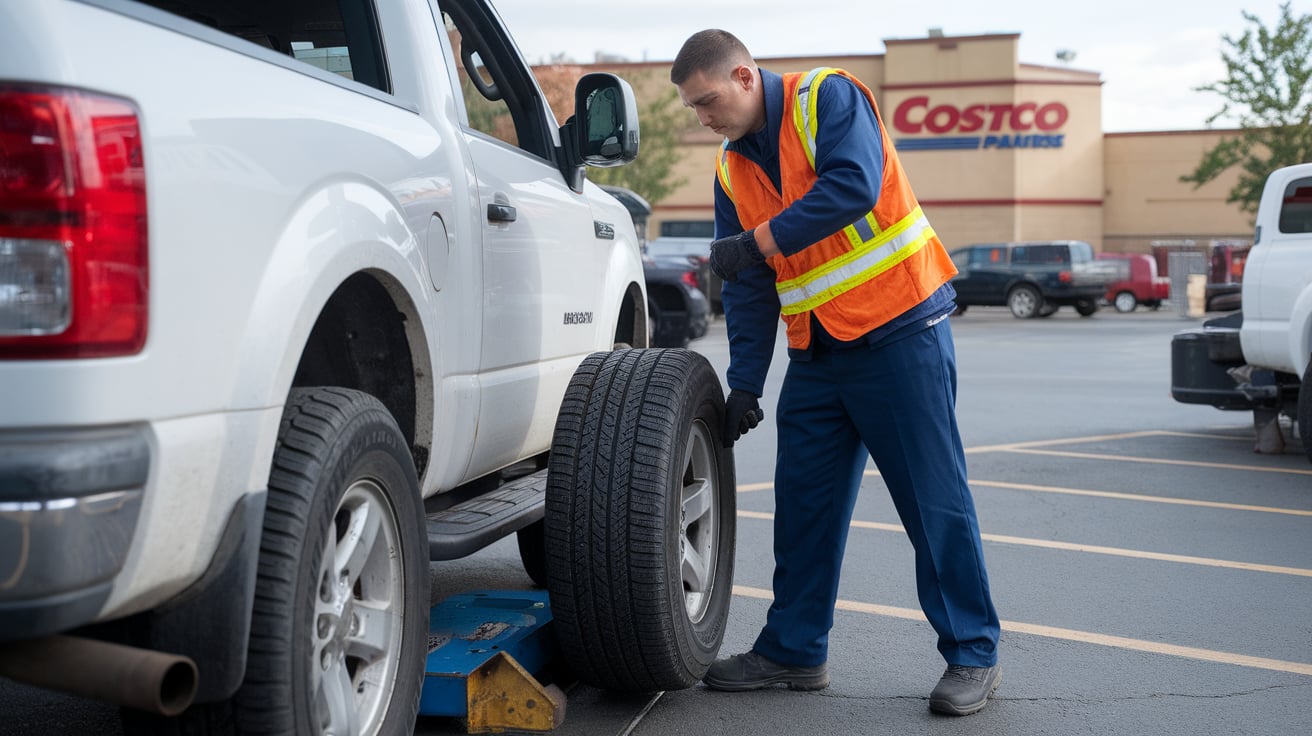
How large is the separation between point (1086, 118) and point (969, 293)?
1602cm

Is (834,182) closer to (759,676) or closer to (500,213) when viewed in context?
(500,213)

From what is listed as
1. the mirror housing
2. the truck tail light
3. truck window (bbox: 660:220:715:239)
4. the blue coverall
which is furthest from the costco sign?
the truck tail light

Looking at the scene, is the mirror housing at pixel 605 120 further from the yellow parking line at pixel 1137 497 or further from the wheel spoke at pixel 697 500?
the yellow parking line at pixel 1137 497

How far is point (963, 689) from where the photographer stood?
3709 mm

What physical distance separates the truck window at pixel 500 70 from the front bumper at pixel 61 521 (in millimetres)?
2517

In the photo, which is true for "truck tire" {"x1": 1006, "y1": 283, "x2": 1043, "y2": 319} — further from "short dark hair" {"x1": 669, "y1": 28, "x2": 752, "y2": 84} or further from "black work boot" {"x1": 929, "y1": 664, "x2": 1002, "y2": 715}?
"short dark hair" {"x1": 669, "y1": 28, "x2": 752, "y2": 84}

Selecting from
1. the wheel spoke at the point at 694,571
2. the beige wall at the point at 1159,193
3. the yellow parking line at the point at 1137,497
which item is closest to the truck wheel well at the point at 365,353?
the wheel spoke at the point at 694,571

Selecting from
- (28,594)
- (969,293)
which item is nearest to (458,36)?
(28,594)

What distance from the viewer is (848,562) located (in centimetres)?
565

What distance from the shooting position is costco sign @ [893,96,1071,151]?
43844 mm

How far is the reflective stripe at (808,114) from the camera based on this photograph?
12.0 feet

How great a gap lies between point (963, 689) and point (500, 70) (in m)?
2.37

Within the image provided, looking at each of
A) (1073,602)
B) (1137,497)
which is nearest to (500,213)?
(1073,602)

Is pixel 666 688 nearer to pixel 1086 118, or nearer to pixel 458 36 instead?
pixel 458 36
